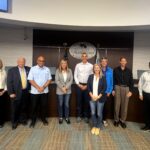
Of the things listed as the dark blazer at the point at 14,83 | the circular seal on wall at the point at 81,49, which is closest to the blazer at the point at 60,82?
the dark blazer at the point at 14,83

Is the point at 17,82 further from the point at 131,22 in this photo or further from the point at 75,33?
the point at 131,22

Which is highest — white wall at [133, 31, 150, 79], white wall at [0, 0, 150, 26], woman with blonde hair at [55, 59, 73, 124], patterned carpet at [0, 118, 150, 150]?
white wall at [0, 0, 150, 26]

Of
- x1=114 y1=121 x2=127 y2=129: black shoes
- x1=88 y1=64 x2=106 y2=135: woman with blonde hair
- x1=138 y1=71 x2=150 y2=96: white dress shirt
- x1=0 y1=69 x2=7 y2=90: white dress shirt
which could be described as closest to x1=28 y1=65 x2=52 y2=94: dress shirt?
x1=0 y1=69 x2=7 y2=90: white dress shirt

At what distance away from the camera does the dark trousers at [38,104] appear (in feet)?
14.7

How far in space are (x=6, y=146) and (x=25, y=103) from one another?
1217mm

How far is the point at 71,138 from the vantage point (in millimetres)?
3963

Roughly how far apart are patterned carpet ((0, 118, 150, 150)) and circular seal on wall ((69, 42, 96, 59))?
2104 millimetres

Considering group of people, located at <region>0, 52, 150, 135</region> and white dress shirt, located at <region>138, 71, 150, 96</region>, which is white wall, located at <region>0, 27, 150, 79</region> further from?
white dress shirt, located at <region>138, 71, 150, 96</region>

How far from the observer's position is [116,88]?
455 centimetres

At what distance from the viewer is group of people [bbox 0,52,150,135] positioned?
170 inches

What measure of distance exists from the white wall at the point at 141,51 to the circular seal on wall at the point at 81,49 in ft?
3.88

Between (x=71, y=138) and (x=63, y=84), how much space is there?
1.21 m

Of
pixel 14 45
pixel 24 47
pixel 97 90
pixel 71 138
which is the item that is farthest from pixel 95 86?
pixel 14 45

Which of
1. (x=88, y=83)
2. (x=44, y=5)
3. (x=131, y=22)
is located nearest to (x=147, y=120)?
(x=88, y=83)
